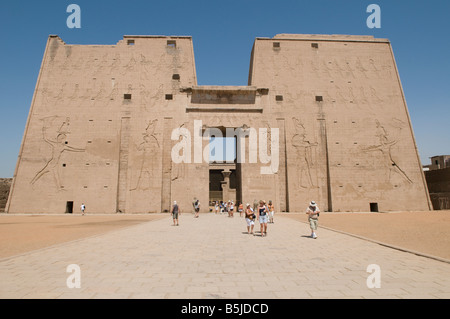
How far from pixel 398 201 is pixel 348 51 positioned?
1445 centimetres

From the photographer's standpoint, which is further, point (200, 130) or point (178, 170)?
point (200, 130)

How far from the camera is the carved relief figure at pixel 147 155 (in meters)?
21.6

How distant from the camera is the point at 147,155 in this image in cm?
2202

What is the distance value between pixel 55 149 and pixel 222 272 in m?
22.6

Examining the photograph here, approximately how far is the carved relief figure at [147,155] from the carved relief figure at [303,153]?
11.8 metres

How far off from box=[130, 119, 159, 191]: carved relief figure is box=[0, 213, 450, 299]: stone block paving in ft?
48.6

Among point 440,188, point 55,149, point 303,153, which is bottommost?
point 440,188

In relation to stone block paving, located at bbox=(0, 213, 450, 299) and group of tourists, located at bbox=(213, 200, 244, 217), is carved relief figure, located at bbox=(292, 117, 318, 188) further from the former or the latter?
stone block paving, located at bbox=(0, 213, 450, 299)

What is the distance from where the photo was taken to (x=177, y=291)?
11.3ft

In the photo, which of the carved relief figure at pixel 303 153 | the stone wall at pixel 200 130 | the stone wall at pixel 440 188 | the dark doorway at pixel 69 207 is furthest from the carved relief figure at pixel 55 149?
the stone wall at pixel 440 188

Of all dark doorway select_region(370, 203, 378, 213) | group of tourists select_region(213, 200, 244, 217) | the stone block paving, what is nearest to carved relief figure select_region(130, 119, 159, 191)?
group of tourists select_region(213, 200, 244, 217)
